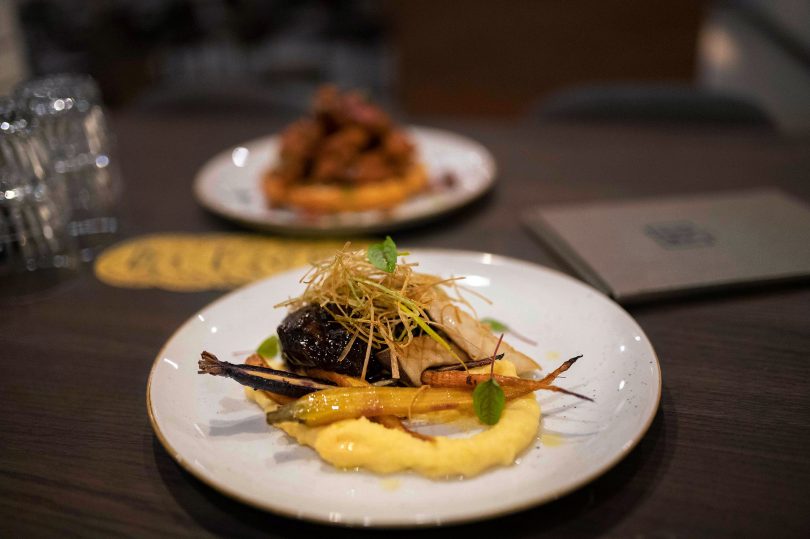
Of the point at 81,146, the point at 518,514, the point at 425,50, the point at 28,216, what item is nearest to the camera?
the point at 518,514

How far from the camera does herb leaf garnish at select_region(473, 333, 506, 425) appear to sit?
967 mm

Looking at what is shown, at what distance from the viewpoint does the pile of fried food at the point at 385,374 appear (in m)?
0.91

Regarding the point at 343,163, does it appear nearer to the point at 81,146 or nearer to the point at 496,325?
the point at 81,146

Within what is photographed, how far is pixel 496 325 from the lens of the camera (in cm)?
128

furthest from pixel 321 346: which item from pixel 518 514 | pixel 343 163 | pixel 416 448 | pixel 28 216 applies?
pixel 343 163

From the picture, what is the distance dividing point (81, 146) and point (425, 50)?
14.2 feet

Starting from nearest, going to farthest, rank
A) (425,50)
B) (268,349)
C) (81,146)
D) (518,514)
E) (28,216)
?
1. (518,514)
2. (268,349)
3. (28,216)
4. (81,146)
5. (425,50)

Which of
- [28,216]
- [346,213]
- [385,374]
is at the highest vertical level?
[28,216]

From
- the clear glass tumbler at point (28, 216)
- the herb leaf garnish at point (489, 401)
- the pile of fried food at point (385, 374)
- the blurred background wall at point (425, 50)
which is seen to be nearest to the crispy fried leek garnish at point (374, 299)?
the pile of fried food at point (385, 374)

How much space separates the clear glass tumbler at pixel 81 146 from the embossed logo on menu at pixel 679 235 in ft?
4.99

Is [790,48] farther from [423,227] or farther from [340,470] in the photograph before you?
[340,470]

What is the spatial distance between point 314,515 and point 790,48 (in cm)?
929

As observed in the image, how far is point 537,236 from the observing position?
1.83m

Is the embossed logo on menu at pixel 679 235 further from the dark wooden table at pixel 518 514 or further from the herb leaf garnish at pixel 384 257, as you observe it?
the herb leaf garnish at pixel 384 257
